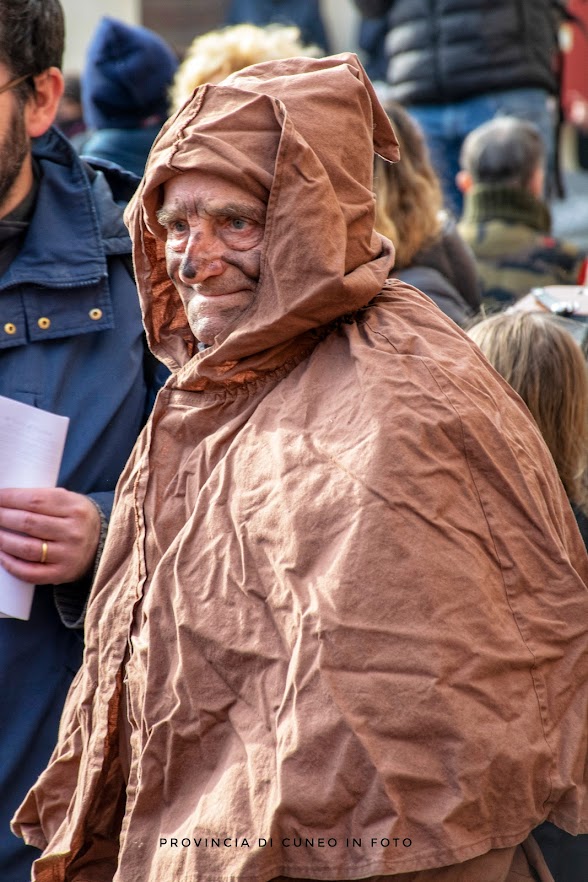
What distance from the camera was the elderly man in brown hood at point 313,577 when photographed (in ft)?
5.31

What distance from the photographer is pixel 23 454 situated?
2.23 meters

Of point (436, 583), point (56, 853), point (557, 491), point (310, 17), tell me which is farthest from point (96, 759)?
point (310, 17)

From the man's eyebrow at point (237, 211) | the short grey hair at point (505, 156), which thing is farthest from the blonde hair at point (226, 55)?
the man's eyebrow at point (237, 211)

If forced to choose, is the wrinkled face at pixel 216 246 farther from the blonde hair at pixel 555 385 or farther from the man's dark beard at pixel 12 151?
the blonde hair at pixel 555 385

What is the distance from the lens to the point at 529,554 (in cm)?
174

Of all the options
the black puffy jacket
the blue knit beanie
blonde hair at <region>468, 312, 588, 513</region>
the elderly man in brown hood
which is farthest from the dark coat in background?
the black puffy jacket

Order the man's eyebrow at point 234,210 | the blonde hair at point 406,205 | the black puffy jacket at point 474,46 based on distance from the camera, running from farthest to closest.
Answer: the black puffy jacket at point 474,46 < the blonde hair at point 406,205 < the man's eyebrow at point 234,210

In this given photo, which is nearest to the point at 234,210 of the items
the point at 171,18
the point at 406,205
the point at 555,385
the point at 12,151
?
the point at 12,151

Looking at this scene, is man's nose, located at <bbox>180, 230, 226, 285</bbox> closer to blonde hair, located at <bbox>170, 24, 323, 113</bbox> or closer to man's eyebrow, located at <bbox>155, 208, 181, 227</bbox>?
man's eyebrow, located at <bbox>155, 208, 181, 227</bbox>

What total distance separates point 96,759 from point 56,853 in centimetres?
17

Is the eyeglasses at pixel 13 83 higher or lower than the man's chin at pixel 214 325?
higher

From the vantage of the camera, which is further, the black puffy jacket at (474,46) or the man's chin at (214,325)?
the black puffy jacket at (474,46)

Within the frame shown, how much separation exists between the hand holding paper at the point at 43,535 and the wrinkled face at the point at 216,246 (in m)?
0.50

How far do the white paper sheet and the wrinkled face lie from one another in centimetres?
46
